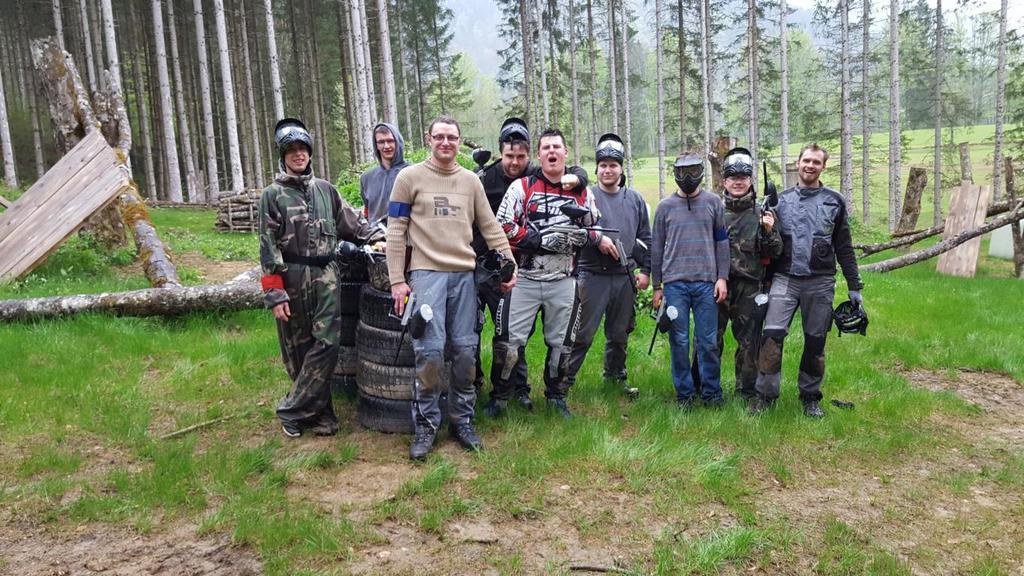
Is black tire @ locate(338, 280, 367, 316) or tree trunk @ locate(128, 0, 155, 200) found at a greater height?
tree trunk @ locate(128, 0, 155, 200)

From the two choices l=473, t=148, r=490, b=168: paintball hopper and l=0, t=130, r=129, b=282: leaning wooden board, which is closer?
l=473, t=148, r=490, b=168: paintball hopper

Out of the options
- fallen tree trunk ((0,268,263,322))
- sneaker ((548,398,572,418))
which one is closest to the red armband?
sneaker ((548,398,572,418))

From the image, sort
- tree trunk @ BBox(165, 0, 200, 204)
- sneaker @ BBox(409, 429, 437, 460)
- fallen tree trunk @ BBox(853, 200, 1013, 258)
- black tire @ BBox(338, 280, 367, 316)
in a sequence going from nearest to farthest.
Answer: sneaker @ BBox(409, 429, 437, 460)
black tire @ BBox(338, 280, 367, 316)
fallen tree trunk @ BBox(853, 200, 1013, 258)
tree trunk @ BBox(165, 0, 200, 204)

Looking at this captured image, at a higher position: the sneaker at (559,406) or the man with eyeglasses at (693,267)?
the man with eyeglasses at (693,267)

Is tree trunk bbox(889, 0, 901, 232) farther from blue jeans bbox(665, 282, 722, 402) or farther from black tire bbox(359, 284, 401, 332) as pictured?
black tire bbox(359, 284, 401, 332)

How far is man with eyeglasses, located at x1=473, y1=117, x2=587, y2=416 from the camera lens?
5.38 metres

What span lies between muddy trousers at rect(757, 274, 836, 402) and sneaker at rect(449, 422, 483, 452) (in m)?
2.78

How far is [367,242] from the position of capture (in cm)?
543

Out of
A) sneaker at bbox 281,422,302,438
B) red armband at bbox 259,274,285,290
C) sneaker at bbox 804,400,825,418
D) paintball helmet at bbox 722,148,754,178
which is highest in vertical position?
paintball helmet at bbox 722,148,754,178

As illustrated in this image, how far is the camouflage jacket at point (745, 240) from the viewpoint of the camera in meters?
5.76

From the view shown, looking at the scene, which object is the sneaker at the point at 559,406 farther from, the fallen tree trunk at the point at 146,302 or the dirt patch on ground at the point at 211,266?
the dirt patch on ground at the point at 211,266

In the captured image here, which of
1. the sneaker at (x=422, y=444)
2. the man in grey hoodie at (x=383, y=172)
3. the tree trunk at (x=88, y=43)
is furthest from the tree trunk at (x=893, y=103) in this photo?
the tree trunk at (x=88, y=43)

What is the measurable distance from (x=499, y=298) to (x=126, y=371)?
3.99 metres

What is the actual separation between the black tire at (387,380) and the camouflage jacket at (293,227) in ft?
2.92
